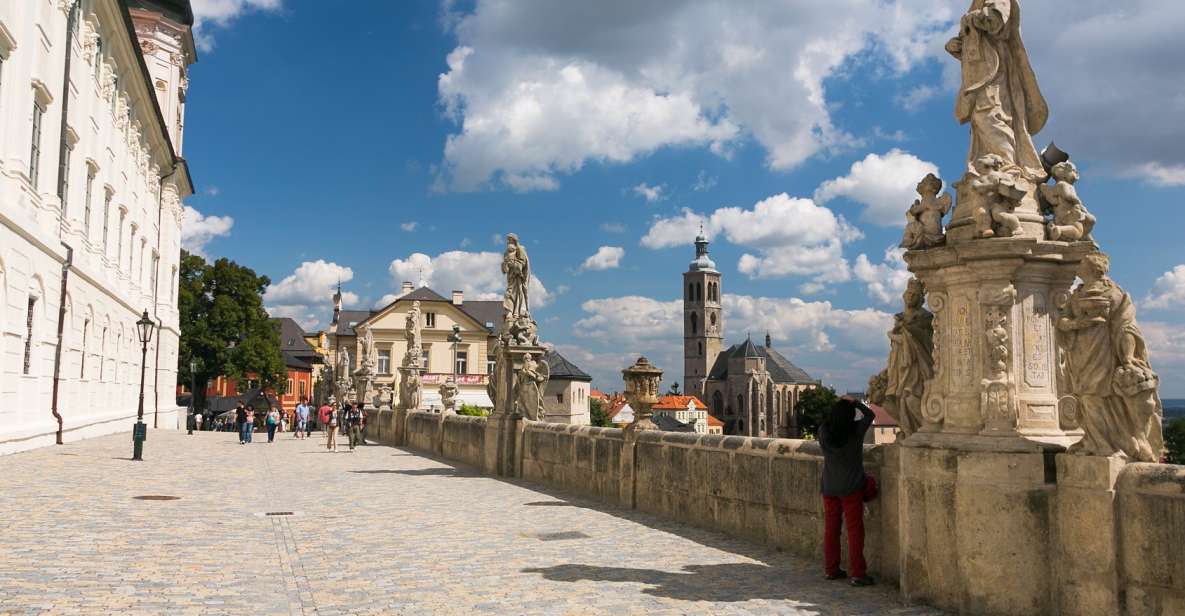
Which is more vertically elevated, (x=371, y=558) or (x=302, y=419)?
(x=302, y=419)

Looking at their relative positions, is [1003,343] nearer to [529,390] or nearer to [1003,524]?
[1003,524]

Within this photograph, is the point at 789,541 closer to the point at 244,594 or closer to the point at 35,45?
the point at 244,594

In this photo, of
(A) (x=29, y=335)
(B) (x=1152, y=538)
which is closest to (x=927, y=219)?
(B) (x=1152, y=538)

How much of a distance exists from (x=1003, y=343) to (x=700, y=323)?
538ft

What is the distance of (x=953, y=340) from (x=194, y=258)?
56.7 meters

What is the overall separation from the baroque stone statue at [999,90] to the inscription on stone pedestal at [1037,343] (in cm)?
99

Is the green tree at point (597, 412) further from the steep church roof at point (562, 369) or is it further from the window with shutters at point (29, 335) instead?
the window with shutters at point (29, 335)

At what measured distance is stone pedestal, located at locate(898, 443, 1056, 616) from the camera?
5.64 m

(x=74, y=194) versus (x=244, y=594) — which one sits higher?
(x=74, y=194)

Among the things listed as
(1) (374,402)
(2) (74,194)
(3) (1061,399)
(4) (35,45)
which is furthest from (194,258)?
(3) (1061,399)

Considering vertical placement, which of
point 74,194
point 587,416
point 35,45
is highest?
point 35,45

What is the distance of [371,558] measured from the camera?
8.08m

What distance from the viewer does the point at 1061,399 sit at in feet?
19.5

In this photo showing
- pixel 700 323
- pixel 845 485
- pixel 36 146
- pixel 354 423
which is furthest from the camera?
pixel 700 323
